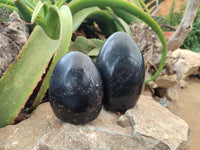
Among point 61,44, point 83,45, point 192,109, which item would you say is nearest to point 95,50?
point 83,45

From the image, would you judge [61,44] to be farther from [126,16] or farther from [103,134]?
[126,16]

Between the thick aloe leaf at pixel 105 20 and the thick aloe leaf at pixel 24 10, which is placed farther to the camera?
the thick aloe leaf at pixel 105 20

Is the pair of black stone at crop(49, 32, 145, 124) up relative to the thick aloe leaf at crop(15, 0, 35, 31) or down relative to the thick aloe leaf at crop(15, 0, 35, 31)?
down

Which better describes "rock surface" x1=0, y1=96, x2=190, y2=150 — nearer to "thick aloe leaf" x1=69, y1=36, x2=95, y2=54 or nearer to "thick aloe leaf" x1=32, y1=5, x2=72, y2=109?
"thick aloe leaf" x1=32, y1=5, x2=72, y2=109

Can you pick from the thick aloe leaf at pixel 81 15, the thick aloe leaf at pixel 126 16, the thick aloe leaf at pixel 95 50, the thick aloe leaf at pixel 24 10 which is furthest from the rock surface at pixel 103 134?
the thick aloe leaf at pixel 126 16

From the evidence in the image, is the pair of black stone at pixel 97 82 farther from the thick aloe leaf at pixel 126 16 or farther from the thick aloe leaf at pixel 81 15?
the thick aloe leaf at pixel 126 16

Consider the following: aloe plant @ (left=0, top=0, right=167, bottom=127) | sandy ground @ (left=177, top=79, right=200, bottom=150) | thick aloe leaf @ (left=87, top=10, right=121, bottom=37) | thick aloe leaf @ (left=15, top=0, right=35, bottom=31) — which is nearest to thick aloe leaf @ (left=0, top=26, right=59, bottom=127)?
aloe plant @ (left=0, top=0, right=167, bottom=127)
